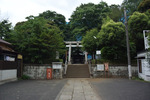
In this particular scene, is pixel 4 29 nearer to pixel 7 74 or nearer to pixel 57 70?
pixel 7 74

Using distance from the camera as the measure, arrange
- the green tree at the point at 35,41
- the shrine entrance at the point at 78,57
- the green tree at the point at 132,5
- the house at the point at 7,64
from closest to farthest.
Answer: the house at the point at 7,64 < the green tree at the point at 35,41 < the green tree at the point at 132,5 < the shrine entrance at the point at 78,57

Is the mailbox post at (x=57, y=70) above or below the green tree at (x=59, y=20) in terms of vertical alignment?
below

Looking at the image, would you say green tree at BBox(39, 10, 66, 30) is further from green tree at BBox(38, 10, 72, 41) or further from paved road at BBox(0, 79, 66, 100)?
paved road at BBox(0, 79, 66, 100)

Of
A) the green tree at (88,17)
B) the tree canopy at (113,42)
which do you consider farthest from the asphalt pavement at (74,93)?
the green tree at (88,17)

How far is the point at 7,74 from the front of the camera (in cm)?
1127

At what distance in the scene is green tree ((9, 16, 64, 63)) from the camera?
12922 mm

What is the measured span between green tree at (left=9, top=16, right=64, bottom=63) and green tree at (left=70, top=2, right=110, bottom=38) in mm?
14329

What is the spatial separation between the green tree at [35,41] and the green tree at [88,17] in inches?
564

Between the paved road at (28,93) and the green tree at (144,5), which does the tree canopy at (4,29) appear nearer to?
the paved road at (28,93)

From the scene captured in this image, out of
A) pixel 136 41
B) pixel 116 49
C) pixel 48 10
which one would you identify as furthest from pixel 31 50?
pixel 48 10

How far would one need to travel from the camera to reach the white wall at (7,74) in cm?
1058

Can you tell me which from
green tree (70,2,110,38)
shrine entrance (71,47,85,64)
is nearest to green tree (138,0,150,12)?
green tree (70,2,110,38)

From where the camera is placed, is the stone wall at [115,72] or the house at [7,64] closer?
the house at [7,64]

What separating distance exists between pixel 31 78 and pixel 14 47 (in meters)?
3.94
